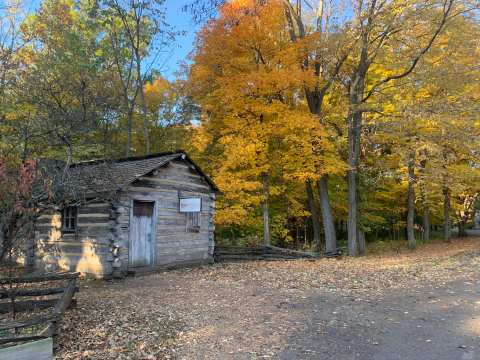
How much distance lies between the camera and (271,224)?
2206cm

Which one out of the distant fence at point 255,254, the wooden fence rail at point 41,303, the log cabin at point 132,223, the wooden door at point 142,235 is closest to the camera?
the wooden fence rail at point 41,303

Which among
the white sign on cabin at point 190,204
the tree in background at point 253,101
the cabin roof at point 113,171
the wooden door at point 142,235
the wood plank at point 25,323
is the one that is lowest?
the wood plank at point 25,323

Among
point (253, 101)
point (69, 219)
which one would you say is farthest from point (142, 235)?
point (253, 101)

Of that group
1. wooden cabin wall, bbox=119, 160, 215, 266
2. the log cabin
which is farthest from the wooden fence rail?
wooden cabin wall, bbox=119, 160, 215, 266

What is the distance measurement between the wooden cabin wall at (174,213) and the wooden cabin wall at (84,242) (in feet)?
1.88

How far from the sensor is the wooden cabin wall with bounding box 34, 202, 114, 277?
12.3 metres

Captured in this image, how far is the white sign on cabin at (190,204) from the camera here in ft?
46.8

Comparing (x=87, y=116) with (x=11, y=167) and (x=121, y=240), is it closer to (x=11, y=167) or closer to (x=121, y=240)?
(x=11, y=167)

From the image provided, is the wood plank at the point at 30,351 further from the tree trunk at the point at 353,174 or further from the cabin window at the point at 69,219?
the tree trunk at the point at 353,174

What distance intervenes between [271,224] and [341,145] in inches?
231

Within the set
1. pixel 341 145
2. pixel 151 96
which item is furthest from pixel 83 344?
pixel 151 96

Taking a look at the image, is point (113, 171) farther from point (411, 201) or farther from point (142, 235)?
point (411, 201)

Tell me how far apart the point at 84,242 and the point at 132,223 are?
1713 millimetres

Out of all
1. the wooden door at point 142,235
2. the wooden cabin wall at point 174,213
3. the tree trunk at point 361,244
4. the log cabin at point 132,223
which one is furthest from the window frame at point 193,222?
the tree trunk at point 361,244
